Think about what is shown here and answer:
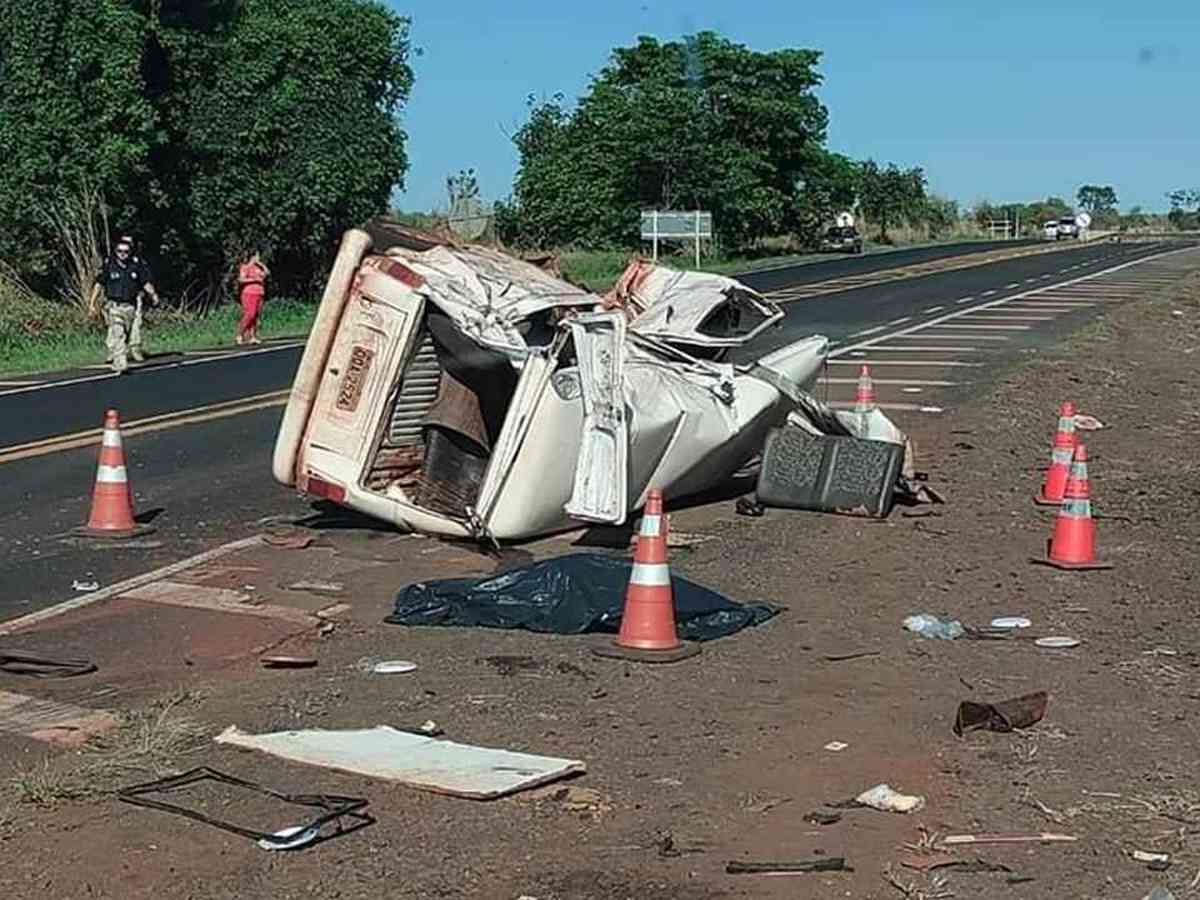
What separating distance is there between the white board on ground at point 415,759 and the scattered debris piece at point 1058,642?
286 cm

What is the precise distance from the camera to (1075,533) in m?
10.0

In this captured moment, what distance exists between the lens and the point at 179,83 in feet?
129

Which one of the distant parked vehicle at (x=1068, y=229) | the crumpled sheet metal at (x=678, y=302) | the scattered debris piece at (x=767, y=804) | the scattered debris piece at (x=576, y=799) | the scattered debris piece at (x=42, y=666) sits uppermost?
the crumpled sheet metal at (x=678, y=302)

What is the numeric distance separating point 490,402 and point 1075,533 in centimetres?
367

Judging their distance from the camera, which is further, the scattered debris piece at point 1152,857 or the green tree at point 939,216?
the green tree at point 939,216

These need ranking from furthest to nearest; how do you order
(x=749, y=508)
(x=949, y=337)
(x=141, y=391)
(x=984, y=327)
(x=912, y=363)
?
1. (x=984, y=327)
2. (x=949, y=337)
3. (x=912, y=363)
4. (x=141, y=391)
5. (x=749, y=508)

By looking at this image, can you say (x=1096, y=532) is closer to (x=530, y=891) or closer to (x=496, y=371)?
(x=496, y=371)

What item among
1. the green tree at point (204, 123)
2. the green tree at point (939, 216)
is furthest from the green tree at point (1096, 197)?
the green tree at point (204, 123)

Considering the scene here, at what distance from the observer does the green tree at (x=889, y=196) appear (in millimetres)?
91000

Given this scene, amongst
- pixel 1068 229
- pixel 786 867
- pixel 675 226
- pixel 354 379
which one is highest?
pixel 675 226

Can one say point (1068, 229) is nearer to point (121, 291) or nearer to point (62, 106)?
point (62, 106)

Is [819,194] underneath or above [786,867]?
above

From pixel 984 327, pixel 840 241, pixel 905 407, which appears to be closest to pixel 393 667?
pixel 905 407

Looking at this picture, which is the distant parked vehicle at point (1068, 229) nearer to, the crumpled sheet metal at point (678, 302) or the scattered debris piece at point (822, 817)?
the crumpled sheet metal at point (678, 302)
